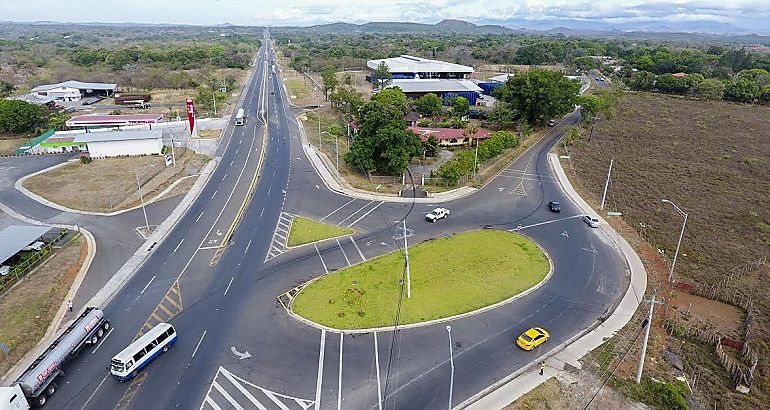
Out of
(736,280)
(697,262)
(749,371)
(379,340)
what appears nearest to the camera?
(749,371)

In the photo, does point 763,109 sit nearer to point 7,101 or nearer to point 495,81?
point 495,81

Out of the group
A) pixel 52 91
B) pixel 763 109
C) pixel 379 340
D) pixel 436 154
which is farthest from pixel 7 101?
pixel 763 109

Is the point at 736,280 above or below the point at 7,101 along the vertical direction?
below

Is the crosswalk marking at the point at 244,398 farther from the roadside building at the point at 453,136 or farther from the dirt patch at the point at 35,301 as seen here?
the roadside building at the point at 453,136

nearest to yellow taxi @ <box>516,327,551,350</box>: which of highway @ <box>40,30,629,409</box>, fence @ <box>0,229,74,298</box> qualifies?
highway @ <box>40,30,629,409</box>

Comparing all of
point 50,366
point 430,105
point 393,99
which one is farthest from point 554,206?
point 50,366

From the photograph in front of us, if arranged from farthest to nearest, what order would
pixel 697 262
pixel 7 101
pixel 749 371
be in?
pixel 7 101 < pixel 697 262 < pixel 749 371

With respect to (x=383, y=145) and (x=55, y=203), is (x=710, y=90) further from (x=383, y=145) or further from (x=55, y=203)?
(x=55, y=203)
